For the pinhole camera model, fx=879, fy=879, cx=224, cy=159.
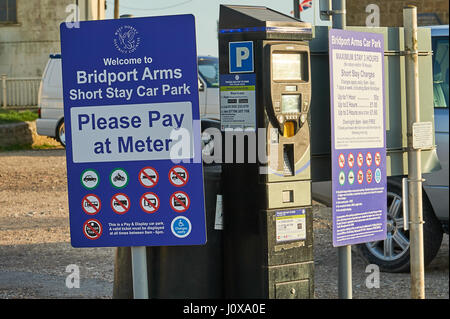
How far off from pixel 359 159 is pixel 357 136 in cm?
14

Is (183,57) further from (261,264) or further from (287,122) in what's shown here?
(261,264)

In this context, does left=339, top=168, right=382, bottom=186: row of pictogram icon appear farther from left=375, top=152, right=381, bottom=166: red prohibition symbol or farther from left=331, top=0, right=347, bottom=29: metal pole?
left=331, top=0, right=347, bottom=29: metal pole

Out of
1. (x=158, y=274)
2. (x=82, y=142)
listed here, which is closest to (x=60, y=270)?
(x=158, y=274)

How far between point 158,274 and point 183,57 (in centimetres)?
128

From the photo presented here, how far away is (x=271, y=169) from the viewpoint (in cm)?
482

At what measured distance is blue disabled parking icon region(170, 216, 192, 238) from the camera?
4574 mm

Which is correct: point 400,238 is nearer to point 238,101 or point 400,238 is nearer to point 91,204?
point 238,101

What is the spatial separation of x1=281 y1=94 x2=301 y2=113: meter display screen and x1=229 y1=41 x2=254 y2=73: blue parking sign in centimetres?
24

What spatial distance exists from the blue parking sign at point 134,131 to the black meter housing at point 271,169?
408mm

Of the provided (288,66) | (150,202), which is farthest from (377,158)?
(150,202)

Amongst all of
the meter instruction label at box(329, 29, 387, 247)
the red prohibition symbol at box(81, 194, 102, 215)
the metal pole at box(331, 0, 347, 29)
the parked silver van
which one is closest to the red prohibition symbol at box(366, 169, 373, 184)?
the meter instruction label at box(329, 29, 387, 247)

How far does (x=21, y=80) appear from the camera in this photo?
22297 mm

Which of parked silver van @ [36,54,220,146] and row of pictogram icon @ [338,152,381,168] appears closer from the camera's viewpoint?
row of pictogram icon @ [338,152,381,168]

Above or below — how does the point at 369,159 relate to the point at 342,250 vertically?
above
